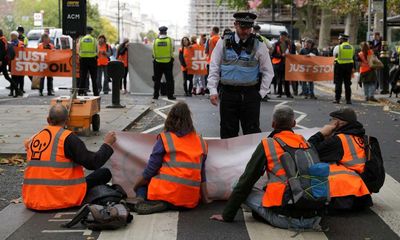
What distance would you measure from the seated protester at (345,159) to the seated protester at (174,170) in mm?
1210

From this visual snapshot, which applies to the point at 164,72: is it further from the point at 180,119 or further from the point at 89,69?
the point at 180,119

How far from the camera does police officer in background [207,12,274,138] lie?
25.1 feet

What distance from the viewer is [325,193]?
5555mm

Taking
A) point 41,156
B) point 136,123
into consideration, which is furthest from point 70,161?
point 136,123

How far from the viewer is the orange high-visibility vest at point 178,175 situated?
623 cm

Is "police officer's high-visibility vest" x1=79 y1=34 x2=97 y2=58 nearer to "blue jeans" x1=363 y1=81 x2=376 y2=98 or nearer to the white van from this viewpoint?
"blue jeans" x1=363 y1=81 x2=376 y2=98

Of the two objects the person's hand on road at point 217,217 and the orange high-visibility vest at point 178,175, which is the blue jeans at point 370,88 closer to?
the orange high-visibility vest at point 178,175

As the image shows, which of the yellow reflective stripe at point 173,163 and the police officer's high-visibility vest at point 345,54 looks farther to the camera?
the police officer's high-visibility vest at point 345,54

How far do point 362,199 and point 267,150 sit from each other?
1.25 meters

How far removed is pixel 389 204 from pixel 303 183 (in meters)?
1.55

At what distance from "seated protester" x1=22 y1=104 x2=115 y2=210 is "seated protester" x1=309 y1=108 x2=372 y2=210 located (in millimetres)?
2203

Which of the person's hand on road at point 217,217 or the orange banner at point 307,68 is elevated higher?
the orange banner at point 307,68

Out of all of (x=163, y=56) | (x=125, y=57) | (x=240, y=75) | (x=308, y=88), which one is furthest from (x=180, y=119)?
(x=125, y=57)

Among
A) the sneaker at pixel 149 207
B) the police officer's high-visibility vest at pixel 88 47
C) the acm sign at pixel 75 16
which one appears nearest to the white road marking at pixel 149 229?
the sneaker at pixel 149 207
